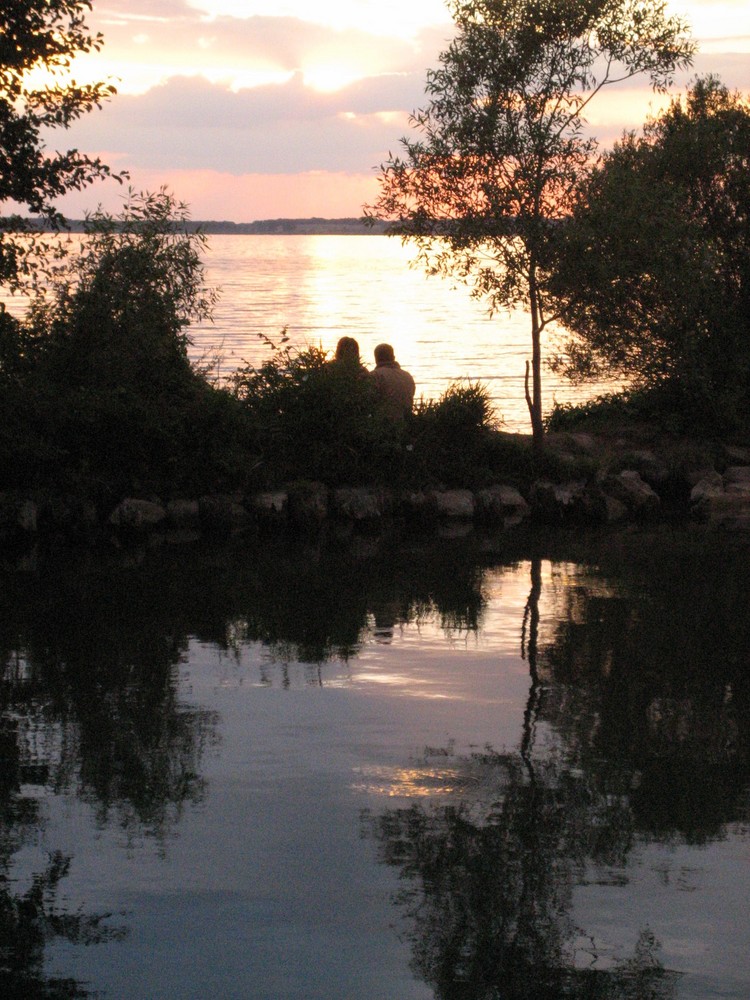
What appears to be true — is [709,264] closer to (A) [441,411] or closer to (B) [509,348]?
(A) [441,411]

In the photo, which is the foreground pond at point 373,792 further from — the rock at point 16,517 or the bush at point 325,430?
the bush at point 325,430

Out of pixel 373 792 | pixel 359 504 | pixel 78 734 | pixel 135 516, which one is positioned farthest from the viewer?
pixel 359 504

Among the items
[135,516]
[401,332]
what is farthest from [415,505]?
[401,332]

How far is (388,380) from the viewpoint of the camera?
810 inches

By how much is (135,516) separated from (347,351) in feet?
15.9

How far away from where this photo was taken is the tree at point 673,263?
2077cm

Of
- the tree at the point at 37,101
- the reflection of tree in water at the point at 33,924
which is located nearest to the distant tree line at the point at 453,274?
the tree at the point at 37,101

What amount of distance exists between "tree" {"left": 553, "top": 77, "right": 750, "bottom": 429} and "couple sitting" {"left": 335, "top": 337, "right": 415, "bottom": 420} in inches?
121

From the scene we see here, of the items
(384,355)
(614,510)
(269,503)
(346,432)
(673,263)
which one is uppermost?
(673,263)

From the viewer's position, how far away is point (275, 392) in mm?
20156

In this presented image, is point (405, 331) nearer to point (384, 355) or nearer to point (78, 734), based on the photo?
point (384, 355)

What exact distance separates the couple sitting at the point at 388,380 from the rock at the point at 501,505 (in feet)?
6.17

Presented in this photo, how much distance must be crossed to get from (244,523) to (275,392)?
2.60 meters

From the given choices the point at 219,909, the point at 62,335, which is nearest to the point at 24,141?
the point at 62,335
